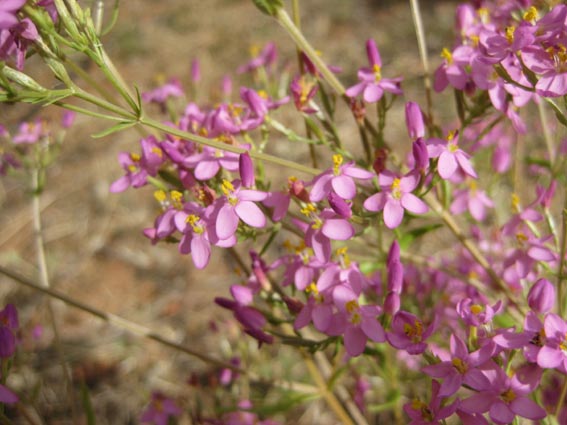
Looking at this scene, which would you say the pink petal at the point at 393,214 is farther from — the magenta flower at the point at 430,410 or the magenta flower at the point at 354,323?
the magenta flower at the point at 430,410

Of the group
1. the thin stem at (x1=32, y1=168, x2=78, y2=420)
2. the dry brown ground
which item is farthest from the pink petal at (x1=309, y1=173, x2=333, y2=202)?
the dry brown ground

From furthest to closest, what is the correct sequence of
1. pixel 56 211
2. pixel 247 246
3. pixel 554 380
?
pixel 56 211 < pixel 247 246 < pixel 554 380

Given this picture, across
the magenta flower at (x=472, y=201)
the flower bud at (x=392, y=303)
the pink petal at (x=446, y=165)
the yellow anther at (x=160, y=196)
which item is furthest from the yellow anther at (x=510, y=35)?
the yellow anther at (x=160, y=196)

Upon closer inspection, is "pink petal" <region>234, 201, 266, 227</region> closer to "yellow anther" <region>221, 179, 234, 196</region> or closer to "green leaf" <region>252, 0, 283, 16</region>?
"yellow anther" <region>221, 179, 234, 196</region>

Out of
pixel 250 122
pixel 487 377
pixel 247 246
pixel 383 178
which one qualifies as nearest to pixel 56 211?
pixel 247 246

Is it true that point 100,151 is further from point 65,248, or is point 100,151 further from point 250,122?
point 250,122
